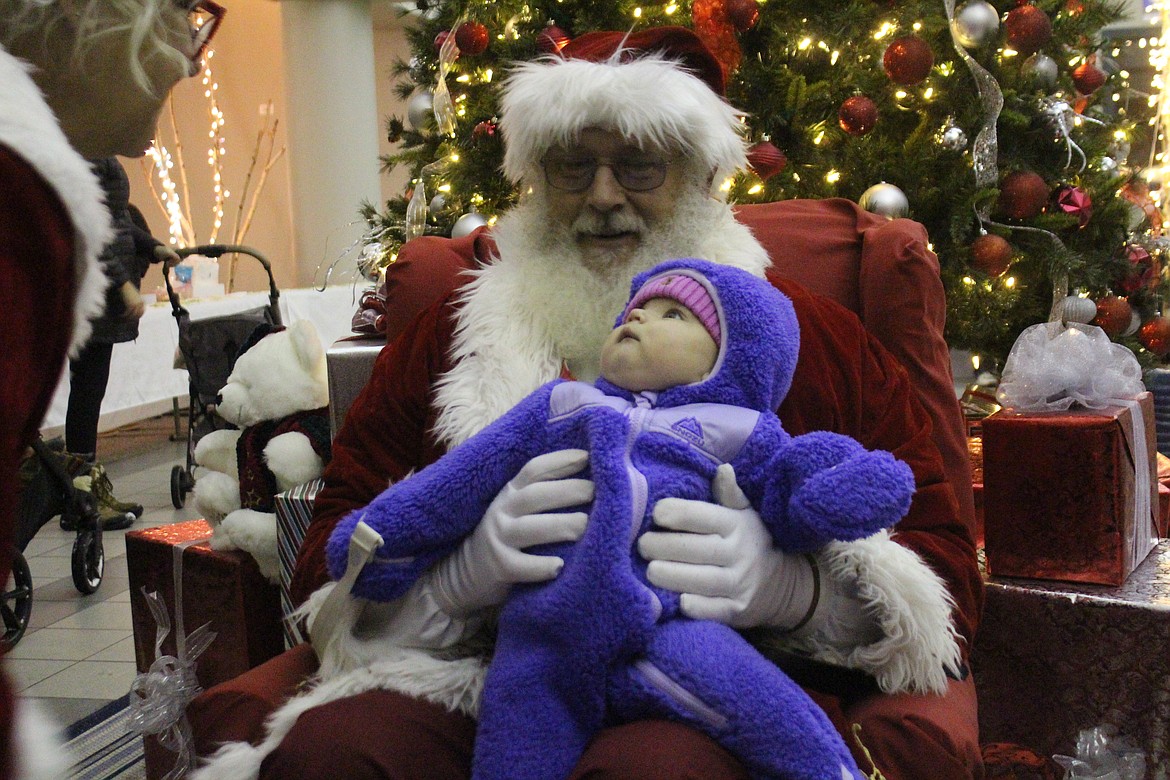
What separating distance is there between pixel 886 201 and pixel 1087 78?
3.82ft

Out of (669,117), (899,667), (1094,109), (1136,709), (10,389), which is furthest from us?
(1094,109)

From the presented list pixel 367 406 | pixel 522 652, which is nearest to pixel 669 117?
pixel 367 406

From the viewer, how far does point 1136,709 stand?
1.98 metres

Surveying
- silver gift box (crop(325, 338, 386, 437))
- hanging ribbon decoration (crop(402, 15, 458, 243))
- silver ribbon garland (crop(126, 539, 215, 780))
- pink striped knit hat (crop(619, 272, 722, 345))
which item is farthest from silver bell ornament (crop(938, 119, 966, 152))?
silver ribbon garland (crop(126, 539, 215, 780))

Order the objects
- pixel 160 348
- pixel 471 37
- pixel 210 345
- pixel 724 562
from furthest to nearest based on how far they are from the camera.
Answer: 1. pixel 160 348
2. pixel 210 345
3. pixel 471 37
4. pixel 724 562

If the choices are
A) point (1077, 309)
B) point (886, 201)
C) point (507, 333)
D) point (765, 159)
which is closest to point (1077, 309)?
point (1077, 309)

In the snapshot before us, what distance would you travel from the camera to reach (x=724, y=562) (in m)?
1.41

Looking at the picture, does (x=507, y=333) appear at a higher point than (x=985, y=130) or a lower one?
lower

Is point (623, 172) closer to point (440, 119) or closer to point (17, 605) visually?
point (440, 119)

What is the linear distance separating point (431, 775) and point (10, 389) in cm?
83

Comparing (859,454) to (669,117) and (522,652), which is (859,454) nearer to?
(522,652)

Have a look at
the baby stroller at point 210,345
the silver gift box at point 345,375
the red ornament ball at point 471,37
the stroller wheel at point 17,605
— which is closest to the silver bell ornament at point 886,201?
the red ornament ball at point 471,37

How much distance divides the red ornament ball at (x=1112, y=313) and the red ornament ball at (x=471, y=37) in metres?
2.35

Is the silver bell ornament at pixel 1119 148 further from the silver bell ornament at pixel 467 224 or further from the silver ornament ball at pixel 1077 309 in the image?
the silver bell ornament at pixel 467 224
